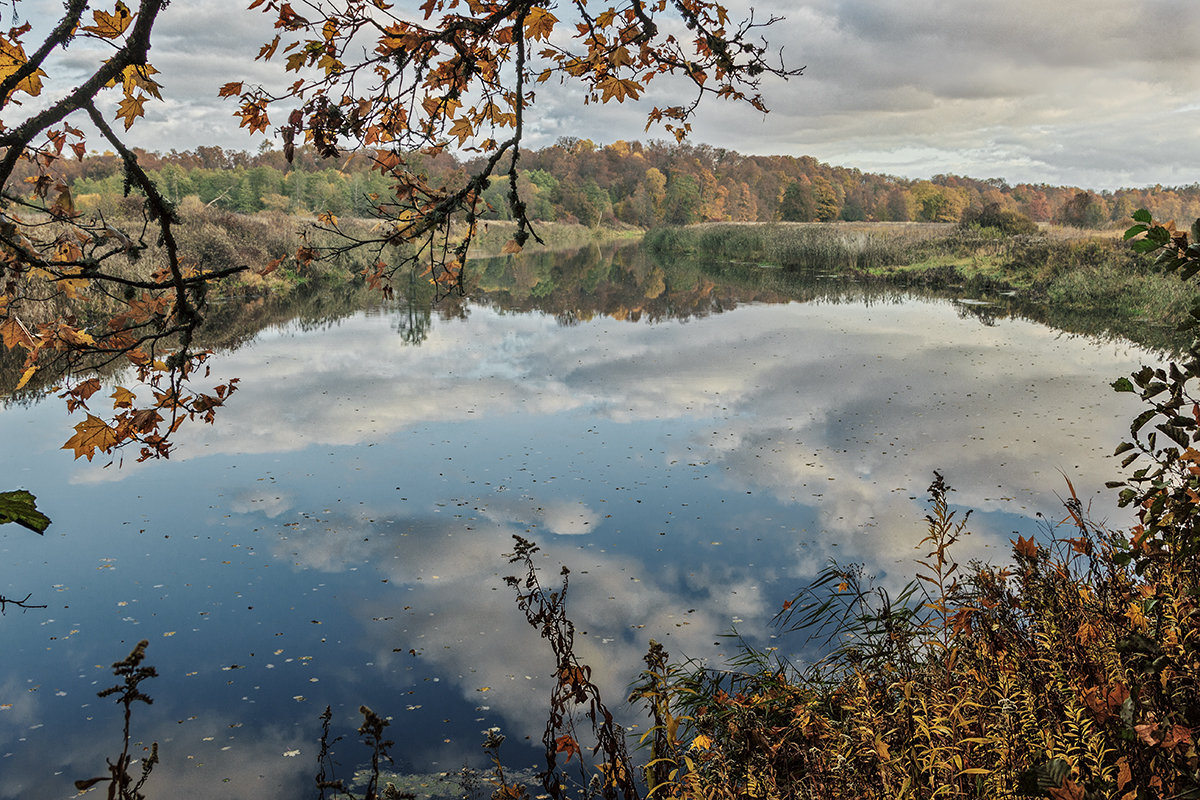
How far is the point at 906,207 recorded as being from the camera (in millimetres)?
78625

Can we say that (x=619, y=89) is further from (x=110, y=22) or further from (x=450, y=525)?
(x=450, y=525)

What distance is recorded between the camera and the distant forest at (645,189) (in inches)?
2016

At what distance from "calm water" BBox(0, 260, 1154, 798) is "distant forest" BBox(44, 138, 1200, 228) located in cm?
3247

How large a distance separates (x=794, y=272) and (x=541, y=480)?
993 inches

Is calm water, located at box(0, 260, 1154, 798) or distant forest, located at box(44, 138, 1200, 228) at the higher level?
distant forest, located at box(44, 138, 1200, 228)

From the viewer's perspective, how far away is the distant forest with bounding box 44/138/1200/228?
51219mm

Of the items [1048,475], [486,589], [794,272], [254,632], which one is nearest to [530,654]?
[486,589]

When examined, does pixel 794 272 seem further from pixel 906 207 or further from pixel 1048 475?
pixel 906 207

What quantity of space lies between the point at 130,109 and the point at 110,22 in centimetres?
66

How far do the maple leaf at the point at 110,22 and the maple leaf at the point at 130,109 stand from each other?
0.54 m

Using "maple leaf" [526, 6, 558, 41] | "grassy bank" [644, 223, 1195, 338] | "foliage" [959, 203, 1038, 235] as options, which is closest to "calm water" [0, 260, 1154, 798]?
"maple leaf" [526, 6, 558, 41]

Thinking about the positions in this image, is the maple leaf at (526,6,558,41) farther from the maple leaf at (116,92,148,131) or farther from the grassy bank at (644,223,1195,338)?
the grassy bank at (644,223,1195,338)

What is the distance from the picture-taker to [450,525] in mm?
6777

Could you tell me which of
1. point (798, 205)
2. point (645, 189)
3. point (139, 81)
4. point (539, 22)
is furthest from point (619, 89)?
point (645, 189)
